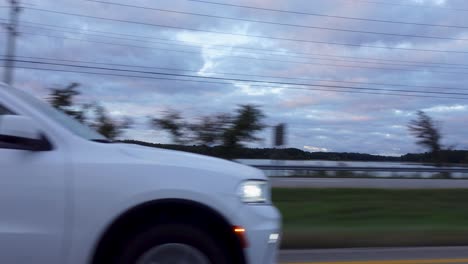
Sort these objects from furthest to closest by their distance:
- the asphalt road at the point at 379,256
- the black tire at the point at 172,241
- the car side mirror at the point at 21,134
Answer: the asphalt road at the point at 379,256 < the black tire at the point at 172,241 < the car side mirror at the point at 21,134

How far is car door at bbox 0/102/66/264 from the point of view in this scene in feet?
14.1

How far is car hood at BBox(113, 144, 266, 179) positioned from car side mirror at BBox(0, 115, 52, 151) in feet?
1.93

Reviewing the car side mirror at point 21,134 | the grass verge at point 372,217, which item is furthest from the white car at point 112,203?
the grass verge at point 372,217

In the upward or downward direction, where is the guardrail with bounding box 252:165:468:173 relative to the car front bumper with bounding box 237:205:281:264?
upward

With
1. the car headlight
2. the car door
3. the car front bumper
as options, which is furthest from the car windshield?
the car front bumper

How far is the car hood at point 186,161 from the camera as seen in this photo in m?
4.64

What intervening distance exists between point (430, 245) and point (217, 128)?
1040 centimetres

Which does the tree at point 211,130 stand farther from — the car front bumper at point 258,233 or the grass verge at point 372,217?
the car front bumper at point 258,233

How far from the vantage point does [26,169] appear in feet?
14.2

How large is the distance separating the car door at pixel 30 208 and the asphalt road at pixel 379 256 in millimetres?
3715

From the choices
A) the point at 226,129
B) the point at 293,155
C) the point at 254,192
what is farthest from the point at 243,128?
the point at 254,192

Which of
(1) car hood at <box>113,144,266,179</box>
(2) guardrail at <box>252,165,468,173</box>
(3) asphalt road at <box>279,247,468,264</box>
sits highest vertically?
(2) guardrail at <box>252,165,468,173</box>

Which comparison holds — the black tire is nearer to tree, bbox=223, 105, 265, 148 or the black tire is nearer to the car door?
the car door

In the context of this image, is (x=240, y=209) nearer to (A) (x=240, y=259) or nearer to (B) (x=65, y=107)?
(A) (x=240, y=259)
